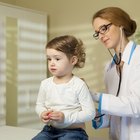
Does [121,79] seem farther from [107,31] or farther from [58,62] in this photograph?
[58,62]

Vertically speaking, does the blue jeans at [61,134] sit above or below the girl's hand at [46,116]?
below

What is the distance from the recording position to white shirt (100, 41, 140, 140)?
143 cm

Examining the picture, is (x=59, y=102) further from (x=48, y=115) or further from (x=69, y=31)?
(x=69, y=31)

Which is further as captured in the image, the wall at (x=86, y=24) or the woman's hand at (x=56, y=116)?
the wall at (x=86, y=24)

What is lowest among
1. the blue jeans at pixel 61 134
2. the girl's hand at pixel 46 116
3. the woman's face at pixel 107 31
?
the blue jeans at pixel 61 134

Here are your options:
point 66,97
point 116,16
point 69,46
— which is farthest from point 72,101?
point 116,16

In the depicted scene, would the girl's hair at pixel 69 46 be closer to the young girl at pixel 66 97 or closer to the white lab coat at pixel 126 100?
the young girl at pixel 66 97

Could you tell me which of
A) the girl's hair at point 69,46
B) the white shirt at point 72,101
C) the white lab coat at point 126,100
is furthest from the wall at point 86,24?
the white shirt at point 72,101

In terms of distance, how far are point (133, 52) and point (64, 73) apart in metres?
0.43

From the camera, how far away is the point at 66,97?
1359 millimetres

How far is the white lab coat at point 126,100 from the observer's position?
1.43m

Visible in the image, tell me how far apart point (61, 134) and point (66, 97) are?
18cm

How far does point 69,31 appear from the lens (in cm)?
302

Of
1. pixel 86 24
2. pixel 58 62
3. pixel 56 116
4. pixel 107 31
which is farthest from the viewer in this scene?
pixel 86 24
